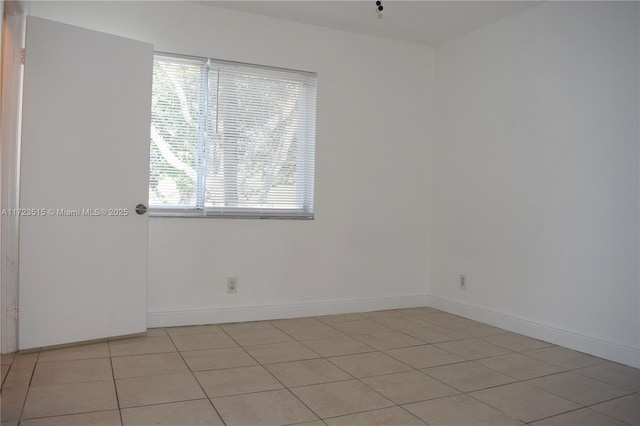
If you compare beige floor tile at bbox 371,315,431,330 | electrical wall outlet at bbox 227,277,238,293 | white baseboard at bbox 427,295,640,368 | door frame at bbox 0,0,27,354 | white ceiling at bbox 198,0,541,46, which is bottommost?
beige floor tile at bbox 371,315,431,330

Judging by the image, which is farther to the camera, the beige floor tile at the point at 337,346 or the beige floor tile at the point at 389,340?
the beige floor tile at the point at 389,340

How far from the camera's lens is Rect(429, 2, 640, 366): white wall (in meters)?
2.91

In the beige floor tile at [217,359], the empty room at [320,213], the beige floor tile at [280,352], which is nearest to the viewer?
the empty room at [320,213]

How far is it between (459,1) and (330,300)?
2.53 m

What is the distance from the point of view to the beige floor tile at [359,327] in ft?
11.5

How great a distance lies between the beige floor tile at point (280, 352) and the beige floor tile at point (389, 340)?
471 mm

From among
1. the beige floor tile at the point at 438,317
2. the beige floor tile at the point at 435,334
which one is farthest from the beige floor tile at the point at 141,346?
the beige floor tile at the point at 438,317

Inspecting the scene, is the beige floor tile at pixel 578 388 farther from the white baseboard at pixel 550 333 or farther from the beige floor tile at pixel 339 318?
the beige floor tile at pixel 339 318

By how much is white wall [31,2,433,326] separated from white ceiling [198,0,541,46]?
0.11m

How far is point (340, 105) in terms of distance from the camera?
13.4 ft

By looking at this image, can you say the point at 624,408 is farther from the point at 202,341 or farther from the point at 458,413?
the point at 202,341

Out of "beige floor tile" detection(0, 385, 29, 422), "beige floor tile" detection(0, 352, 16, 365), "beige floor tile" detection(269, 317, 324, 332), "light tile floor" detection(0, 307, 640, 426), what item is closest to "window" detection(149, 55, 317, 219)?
"beige floor tile" detection(269, 317, 324, 332)

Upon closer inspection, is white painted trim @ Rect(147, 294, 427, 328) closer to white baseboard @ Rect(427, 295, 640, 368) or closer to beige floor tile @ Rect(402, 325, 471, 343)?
white baseboard @ Rect(427, 295, 640, 368)

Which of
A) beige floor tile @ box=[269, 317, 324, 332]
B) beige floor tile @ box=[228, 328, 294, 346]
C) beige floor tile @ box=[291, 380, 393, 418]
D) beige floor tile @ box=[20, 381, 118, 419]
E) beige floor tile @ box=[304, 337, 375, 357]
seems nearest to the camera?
beige floor tile @ box=[20, 381, 118, 419]
